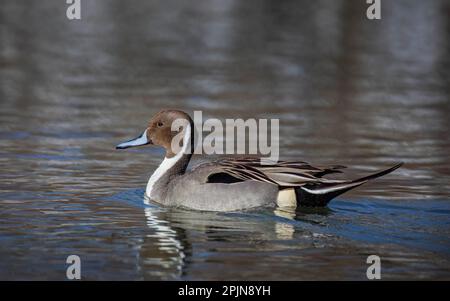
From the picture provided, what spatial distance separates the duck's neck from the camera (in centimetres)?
985

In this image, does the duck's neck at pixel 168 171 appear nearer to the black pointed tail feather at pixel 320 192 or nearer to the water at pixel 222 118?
the water at pixel 222 118

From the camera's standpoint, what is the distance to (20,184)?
10133mm

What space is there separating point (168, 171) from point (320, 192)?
1598 mm

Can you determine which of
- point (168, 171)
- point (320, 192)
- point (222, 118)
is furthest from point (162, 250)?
point (222, 118)

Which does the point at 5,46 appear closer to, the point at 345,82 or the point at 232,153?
the point at 345,82

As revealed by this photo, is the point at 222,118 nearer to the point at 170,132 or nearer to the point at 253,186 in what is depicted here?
the point at 170,132

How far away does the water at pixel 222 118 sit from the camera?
7.98 m

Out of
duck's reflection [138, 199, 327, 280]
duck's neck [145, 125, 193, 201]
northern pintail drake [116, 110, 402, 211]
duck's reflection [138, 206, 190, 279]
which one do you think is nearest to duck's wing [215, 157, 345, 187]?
northern pintail drake [116, 110, 402, 211]

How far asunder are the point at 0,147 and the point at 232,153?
2705 mm

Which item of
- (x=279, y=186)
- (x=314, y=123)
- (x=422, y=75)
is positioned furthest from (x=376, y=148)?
(x=422, y=75)

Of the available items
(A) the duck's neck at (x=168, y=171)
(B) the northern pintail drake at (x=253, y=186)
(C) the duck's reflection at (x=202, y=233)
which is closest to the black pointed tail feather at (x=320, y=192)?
(B) the northern pintail drake at (x=253, y=186)

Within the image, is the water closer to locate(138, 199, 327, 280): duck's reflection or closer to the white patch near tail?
locate(138, 199, 327, 280): duck's reflection

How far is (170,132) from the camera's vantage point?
1021 centimetres

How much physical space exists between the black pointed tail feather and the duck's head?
4.40ft
